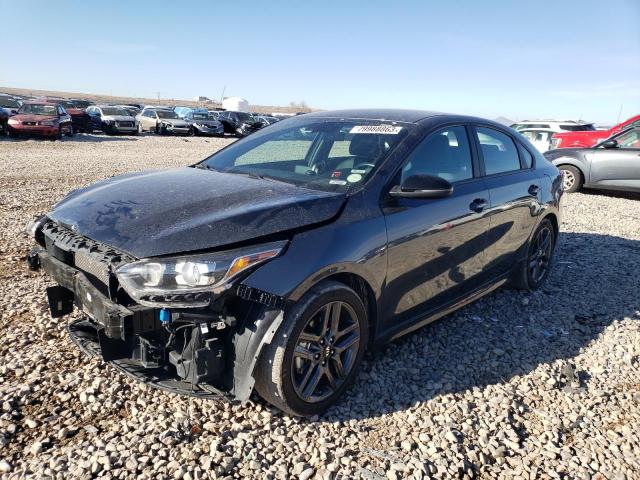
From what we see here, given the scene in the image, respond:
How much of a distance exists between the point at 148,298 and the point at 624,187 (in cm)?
1149

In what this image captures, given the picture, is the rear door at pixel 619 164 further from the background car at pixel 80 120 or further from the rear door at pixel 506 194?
the background car at pixel 80 120

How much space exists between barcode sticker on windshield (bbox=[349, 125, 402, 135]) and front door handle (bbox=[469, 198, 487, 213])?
2.72ft

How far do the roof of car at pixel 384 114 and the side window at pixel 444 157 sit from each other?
212mm

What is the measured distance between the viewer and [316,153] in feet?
11.9

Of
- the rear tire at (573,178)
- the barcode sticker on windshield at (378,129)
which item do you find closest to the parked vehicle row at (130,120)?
the rear tire at (573,178)

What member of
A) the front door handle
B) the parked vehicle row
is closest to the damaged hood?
the front door handle

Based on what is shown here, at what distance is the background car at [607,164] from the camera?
35.0 feet

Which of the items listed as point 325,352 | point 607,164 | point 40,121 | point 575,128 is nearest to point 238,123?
point 40,121

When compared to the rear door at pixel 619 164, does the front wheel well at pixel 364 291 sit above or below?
below

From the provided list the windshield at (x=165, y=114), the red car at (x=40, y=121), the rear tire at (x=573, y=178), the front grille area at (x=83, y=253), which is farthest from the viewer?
the windshield at (x=165, y=114)

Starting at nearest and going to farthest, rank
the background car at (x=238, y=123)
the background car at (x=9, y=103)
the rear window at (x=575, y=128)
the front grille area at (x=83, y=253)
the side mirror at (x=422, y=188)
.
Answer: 1. the front grille area at (x=83, y=253)
2. the side mirror at (x=422, y=188)
3. the rear window at (x=575, y=128)
4. the background car at (x=9, y=103)
5. the background car at (x=238, y=123)

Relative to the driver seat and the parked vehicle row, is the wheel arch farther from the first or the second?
the parked vehicle row

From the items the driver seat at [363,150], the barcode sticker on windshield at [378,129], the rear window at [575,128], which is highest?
the rear window at [575,128]

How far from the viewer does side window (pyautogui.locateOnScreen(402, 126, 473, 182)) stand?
3.33 metres
